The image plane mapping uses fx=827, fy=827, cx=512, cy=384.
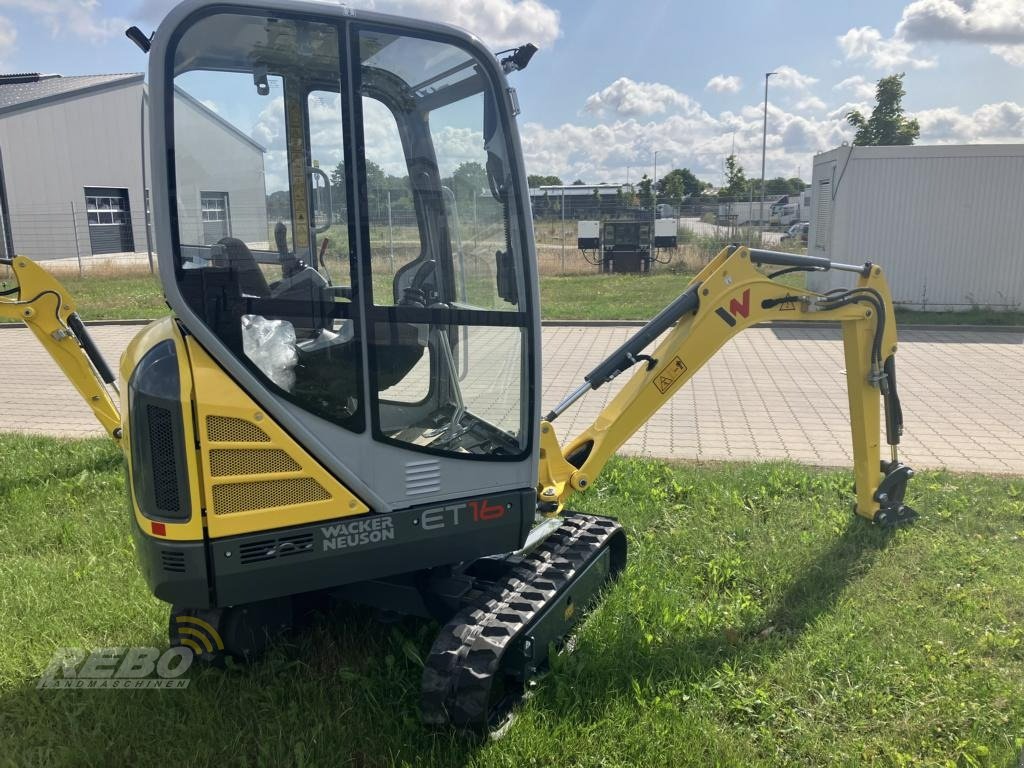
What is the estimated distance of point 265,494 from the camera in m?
2.97

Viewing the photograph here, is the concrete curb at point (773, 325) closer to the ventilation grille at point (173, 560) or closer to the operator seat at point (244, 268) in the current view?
the operator seat at point (244, 268)

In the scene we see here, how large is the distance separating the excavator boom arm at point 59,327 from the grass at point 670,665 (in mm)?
1240

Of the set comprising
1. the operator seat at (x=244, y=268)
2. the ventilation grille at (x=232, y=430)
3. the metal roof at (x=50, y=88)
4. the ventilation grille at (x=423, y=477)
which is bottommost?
the ventilation grille at (x=423, y=477)

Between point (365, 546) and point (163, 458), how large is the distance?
81 centimetres

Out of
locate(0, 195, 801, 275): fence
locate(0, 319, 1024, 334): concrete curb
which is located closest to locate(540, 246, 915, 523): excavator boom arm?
locate(0, 319, 1024, 334): concrete curb

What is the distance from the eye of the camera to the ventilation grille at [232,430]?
9.35 ft

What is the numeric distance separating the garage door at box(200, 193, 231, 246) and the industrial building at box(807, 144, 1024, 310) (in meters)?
12.3

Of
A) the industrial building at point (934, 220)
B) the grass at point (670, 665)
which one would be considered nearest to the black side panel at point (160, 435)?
the grass at point (670, 665)

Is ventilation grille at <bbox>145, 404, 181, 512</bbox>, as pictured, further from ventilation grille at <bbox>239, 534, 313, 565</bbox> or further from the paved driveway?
the paved driveway

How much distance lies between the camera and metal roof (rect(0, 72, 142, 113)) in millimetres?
26453

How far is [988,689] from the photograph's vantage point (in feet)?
11.4

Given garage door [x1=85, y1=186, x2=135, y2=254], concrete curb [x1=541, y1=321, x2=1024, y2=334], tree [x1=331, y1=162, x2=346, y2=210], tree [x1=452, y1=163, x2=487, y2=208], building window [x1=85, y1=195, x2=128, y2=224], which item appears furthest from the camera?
building window [x1=85, y1=195, x2=128, y2=224]

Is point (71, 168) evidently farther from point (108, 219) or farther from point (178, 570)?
point (178, 570)

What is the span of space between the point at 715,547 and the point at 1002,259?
11.8 metres
